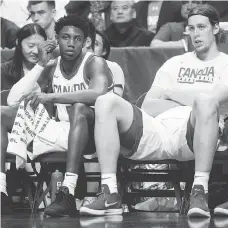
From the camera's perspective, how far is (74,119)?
204 inches

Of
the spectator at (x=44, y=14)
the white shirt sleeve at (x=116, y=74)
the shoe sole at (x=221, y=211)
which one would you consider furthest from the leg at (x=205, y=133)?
the spectator at (x=44, y=14)

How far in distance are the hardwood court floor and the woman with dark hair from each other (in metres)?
1.91

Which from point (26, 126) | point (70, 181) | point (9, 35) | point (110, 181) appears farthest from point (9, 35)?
point (110, 181)

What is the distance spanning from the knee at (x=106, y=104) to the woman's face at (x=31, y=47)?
1.89m

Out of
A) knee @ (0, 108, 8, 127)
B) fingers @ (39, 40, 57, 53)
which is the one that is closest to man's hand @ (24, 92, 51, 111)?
knee @ (0, 108, 8, 127)

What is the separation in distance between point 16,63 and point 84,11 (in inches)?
117

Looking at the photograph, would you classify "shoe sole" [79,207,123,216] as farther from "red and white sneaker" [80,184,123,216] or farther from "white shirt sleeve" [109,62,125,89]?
"white shirt sleeve" [109,62,125,89]

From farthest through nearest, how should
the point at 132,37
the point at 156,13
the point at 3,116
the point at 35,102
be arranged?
1. the point at 156,13
2. the point at 132,37
3. the point at 3,116
4. the point at 35,102

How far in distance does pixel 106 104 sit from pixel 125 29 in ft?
12.4

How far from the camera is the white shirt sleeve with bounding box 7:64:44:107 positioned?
608cm

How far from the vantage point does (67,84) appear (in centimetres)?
581

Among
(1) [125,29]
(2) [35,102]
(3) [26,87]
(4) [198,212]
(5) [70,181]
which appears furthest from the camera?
(1) [125,29]

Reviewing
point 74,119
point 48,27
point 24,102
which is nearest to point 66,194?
point 74,119

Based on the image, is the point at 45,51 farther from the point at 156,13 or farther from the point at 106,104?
the point at 156,13
